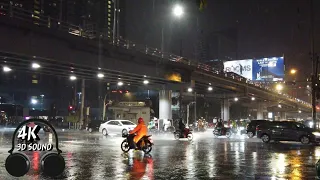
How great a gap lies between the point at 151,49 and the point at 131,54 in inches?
144

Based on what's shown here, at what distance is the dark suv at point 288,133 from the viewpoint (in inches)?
1112

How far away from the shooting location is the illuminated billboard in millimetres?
64375

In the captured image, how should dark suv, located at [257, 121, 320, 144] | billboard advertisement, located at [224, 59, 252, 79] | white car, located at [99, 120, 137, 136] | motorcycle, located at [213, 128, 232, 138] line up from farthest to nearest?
billboard advertisement, located at [224, 59, 252, 79], motorcycle, located at [213, 128, 232, 138], white car, located at [99, 120, 137, 136], dark suv, located at [257, 121, 320, 144]

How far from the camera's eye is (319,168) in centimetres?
1017

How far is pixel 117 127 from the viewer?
117 feet

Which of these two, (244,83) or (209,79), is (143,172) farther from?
(244,83)

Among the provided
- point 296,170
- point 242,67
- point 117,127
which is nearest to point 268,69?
point 242,67

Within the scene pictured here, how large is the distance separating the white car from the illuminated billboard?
36686 mm

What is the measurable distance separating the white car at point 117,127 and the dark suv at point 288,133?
11.8m

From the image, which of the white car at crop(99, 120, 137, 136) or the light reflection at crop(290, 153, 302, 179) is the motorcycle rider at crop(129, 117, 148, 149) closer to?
the light reflection at crop(290, 153, 302, 179)

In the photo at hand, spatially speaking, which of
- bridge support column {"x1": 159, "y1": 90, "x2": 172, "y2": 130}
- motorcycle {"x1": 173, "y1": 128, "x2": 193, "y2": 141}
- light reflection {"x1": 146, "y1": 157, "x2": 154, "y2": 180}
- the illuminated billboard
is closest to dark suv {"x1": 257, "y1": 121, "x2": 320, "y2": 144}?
motorcycle {"x1": 173, "y1": 128, "x2": 193, "y2": 141}

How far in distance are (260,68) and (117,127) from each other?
128ft

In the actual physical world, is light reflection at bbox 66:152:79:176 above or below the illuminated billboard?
below

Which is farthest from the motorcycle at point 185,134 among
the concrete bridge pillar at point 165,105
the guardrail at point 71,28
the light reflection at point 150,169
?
the concrete bridge pillar at point 165,105
